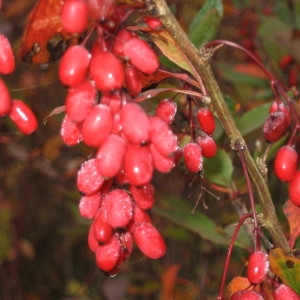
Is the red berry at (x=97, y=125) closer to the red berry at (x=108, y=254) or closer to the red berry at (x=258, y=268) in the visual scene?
the red berry at (x=108, y=254)

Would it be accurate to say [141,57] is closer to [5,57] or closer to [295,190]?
[5,57]

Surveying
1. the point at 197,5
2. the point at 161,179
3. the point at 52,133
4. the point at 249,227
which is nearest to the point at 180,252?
the point at 161,179

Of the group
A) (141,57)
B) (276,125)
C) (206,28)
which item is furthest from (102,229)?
(206,28)

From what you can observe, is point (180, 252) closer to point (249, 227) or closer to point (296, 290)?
point (249, 227)

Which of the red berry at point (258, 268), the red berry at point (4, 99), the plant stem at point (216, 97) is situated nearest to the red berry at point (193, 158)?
the plant stem at point (216, 97)

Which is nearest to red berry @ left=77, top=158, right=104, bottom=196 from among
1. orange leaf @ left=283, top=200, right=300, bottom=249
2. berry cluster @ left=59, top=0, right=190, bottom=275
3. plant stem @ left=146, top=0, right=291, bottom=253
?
berry cluster @ left=59, top=0, right=190, bottom=275

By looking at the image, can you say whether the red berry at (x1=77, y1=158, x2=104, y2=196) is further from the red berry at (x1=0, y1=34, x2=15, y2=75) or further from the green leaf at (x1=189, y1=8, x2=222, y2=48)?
the green leaf at (x1=189, y1=8, x2=222, y2=48)
